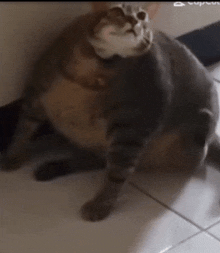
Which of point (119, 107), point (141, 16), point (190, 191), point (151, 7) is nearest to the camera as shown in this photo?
point (151, 7)

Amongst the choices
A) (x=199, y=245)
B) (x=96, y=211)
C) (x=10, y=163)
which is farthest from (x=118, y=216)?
(x=10, y=163)

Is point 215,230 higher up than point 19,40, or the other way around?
point 19,40

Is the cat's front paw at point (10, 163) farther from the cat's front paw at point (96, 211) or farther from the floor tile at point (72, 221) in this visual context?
the cat's front paw at point (96, 211)

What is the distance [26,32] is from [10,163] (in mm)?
306

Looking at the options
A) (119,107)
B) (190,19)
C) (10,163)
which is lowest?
(10,163)

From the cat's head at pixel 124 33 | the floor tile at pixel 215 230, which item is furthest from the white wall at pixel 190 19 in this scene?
the floor tile at pixel 215 230

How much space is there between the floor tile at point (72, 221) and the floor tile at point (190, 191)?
0.09 ft

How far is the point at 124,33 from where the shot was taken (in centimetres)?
49

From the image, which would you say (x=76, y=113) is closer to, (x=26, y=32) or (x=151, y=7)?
(x=26, y=32)

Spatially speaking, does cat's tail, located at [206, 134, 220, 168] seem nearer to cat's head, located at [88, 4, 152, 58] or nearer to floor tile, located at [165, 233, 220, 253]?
floor tile, located at [165, 233, 220, 253]

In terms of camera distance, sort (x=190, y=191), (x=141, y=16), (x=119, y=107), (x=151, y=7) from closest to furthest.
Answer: (x=151, y=7) → (x=141, y=16) → (x=119, y=107) → (x=190, y=191)

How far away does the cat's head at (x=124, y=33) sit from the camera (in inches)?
18.5

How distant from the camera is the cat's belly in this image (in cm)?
80

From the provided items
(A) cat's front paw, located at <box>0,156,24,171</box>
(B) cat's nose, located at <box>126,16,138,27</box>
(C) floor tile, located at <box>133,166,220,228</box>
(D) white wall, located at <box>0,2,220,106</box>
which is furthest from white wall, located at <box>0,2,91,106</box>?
(C) floor tile, located at <box>133,166,220,228</box>
